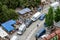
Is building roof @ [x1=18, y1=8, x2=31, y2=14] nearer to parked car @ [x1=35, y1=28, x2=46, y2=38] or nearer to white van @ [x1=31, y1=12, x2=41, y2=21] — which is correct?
white van @ [x1=31, y1=12, x2=41, y2=21]

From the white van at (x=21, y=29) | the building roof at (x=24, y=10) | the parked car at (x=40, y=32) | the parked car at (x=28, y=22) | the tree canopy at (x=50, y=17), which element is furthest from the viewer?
the building roof at (x=24, y=10)

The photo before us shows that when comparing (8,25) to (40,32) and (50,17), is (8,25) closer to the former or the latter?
(40,32)

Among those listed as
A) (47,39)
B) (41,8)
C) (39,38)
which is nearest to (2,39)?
(39,38)

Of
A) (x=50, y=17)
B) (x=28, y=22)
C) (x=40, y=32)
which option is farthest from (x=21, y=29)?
(x=50, y=17)

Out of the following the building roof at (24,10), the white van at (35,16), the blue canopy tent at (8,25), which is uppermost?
the building roof at (24,10)

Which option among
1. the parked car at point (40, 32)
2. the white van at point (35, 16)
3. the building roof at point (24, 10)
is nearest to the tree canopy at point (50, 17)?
the parked car at point (40, 32)

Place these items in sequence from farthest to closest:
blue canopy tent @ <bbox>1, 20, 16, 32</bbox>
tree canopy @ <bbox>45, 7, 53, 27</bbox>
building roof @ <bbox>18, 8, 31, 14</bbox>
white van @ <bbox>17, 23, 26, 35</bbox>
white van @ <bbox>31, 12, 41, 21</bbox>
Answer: building roof @ <bbox>18, 8, 31, 14</bbox> → white van @ <bbox>31, 12, 41, 21</bbox> → blue canopy tent @ <bbox>1, 20, 16, 32</bbox> → white van @ <bbox>17, 23, 26, 35</bbox> → tree canopy @ <bbox>45, 7, 53, 27</bbox>

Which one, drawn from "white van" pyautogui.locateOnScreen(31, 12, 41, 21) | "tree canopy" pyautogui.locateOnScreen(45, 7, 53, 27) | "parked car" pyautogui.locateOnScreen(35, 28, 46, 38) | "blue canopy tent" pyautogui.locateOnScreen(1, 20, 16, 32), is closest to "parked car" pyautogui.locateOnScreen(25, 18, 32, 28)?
"white van" pyautogui.locateOnScreen(31, 12, 41, 21)

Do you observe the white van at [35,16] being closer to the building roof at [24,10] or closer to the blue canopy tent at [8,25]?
→ the building roof at [24,10]

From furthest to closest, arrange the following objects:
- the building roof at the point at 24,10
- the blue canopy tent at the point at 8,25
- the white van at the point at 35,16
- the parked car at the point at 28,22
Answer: the building roof at the point at 24,10
the white van at the point at 35,16
the parked car at the point at 28,22
the blue canopy tent at the point at 8,25

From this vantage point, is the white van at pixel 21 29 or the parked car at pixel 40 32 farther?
the white van at pixel 21 29

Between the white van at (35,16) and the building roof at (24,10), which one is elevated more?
the building roof at (24,10)
